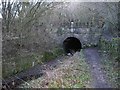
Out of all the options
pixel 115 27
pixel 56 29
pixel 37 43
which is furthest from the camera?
pixel 56 29

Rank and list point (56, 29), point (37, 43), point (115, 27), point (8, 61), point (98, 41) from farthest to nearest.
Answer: point (98, 41)
point (56, 29)
point (37, 43)
point (115, 27)
point (8, 61)

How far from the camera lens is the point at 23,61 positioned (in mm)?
9273

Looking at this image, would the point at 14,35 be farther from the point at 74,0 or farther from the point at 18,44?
the point at 74,0

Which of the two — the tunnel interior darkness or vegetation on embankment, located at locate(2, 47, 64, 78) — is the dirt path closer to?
vegetation on embankment, located at locate(2, 47, 64, 78)

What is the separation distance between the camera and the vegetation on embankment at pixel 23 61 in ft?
26.4

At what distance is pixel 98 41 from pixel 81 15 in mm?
2190

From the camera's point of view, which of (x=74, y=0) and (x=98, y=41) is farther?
(x=98, y=41)

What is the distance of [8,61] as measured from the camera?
814cm

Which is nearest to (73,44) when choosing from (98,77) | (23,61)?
(23,61)

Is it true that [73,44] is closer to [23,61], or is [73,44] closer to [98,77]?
[23,61]

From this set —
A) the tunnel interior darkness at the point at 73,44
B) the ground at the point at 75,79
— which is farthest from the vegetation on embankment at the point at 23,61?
the tunnel interior darkness at the point at 73,44

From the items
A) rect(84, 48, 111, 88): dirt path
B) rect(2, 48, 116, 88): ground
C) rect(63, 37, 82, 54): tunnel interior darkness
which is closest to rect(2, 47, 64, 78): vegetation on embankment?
rect(2, 48, 116, 88): ground

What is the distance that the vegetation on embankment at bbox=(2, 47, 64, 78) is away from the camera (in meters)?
8.05

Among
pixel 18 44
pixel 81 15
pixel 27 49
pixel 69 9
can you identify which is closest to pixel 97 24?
pixel 81 15
